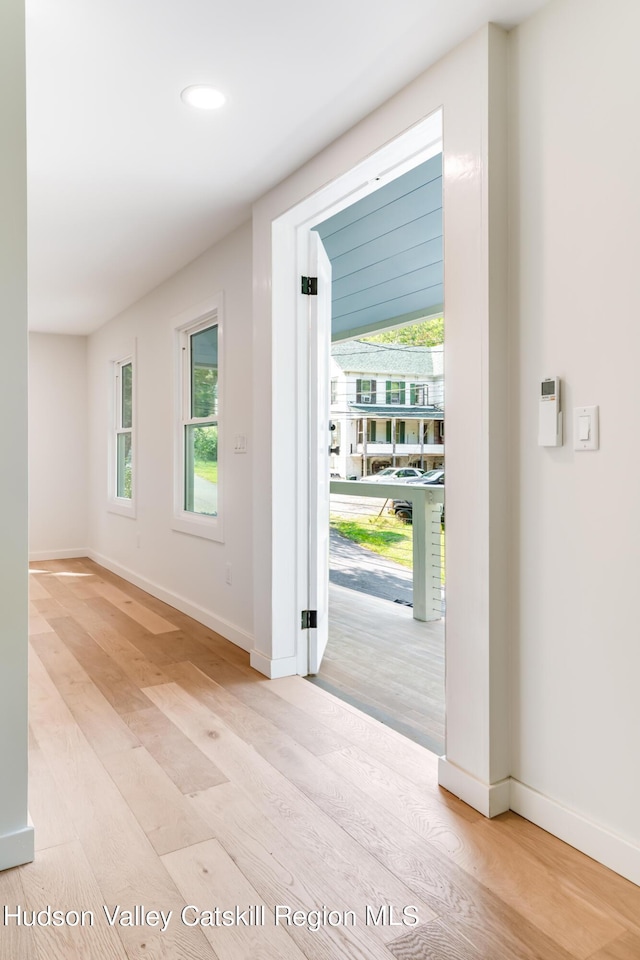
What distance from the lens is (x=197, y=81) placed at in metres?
2.19

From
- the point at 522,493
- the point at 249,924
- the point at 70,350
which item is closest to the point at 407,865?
the point at 249,924

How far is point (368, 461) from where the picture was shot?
19.3ft

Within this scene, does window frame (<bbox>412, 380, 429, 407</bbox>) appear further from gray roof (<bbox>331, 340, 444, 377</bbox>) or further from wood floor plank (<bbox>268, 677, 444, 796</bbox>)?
wood floor plank (<bbox>268, 677, 444, 796</bbox>)

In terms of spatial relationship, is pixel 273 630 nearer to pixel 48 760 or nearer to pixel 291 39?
pixel 48 760

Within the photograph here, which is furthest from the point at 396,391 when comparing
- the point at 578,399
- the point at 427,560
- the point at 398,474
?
the point at 578,399

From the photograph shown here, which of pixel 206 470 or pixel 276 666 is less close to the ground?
pixel 206 470

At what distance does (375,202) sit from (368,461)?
3019 millimetres

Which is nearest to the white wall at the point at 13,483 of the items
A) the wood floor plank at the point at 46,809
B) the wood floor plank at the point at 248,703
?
the wood floor plank at the point at 46,809

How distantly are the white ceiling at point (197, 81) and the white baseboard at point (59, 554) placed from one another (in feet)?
13.4

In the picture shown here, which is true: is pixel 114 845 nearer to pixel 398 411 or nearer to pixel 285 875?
pixel 285 875

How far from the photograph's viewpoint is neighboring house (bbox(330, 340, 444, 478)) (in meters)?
5.73

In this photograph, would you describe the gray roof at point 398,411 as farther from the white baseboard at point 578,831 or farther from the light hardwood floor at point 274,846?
the white baseboard at point 578,831

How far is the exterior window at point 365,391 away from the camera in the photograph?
6035 millimetres

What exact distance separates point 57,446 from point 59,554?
1.19m
